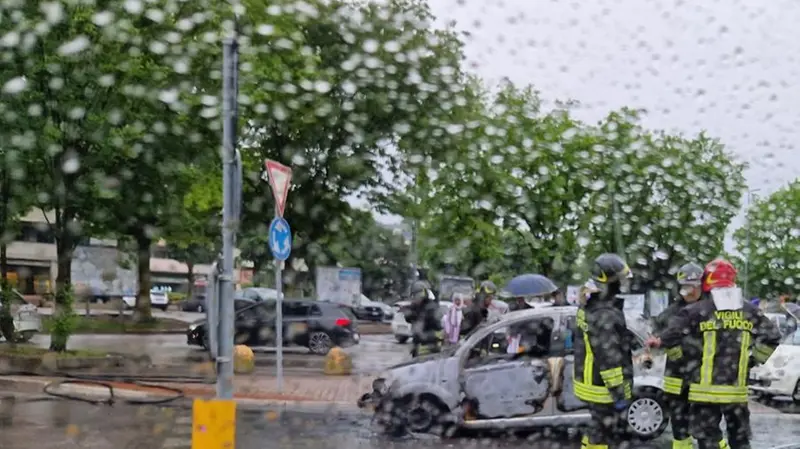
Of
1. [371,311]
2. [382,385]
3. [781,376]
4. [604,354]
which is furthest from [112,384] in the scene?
[371,311]

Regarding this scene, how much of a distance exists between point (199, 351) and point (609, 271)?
16552 millimetres

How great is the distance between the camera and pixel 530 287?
13836 millimetres

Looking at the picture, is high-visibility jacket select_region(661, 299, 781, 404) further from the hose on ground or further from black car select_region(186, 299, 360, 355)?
black car select_region(186, 299, 360, 355)

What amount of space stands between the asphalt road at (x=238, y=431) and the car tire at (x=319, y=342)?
9.97 meters

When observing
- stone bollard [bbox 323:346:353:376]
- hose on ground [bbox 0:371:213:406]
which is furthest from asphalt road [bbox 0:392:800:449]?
stone bollard [bbox 323:346:353:376]

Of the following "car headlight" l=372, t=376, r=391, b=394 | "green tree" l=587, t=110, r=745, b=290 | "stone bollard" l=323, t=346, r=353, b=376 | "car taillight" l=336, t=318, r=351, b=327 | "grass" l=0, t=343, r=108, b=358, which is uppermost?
"green tree" l=587, t=110, r=745, b=290

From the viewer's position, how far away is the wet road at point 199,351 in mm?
18781

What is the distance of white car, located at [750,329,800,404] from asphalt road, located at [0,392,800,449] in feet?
7.29

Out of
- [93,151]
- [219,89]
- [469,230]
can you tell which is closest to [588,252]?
[469,230]

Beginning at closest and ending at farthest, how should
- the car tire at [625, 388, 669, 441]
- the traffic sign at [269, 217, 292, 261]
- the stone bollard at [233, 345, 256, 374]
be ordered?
the car tire at [625, 388, 669, 441], the traffic sign at [269, 217, 292, 261], the stone bollard at [233, 345, 256, 374]

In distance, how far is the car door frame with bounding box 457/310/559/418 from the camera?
9.13m

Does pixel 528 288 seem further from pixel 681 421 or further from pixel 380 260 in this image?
pixel 380 260

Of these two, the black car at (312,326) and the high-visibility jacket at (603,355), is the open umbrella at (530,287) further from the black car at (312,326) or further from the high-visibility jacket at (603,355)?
the black car at (312,326)

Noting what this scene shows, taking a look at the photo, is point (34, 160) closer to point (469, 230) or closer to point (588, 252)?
point (469, 230)
